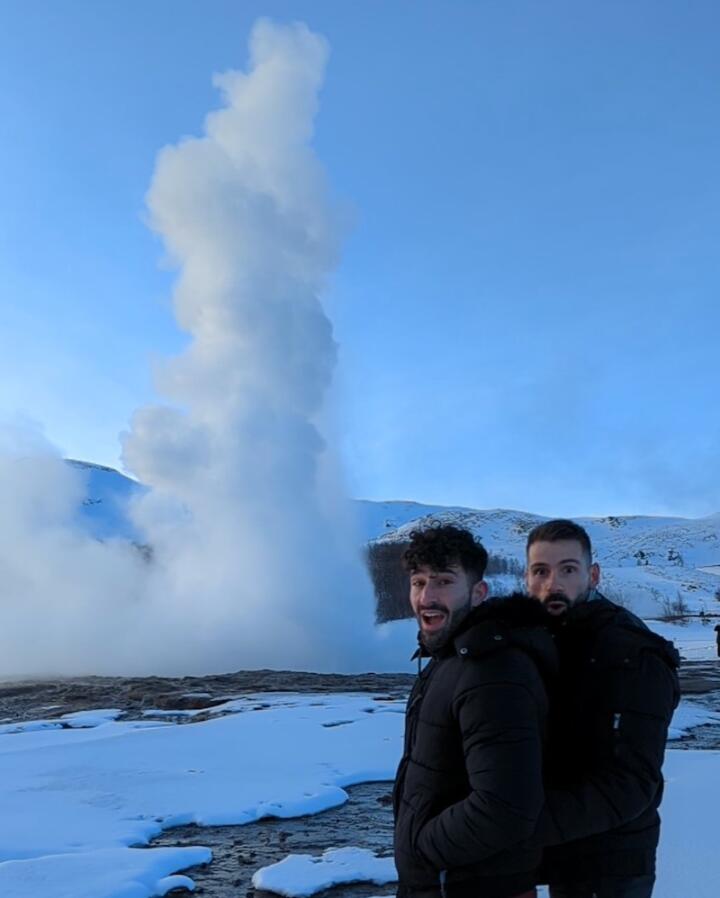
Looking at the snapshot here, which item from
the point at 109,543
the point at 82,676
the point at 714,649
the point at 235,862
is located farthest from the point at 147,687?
the point at 714,649

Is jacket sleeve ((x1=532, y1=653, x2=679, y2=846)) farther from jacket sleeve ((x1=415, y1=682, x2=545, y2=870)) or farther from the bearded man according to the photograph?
jacket sleeve ((x1=415, y1=682, x2=545, y2=870))

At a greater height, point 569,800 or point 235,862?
point 569,800

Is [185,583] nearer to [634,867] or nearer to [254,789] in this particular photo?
[254,789]

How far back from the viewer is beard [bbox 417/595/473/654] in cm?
255

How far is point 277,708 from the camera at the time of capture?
48.9 ft

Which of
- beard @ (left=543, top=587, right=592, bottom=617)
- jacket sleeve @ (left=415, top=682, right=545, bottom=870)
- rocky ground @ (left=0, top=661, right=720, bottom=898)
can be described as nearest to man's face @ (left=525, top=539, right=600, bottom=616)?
beard @ (left=543, top=587, right=592, bottom=617)

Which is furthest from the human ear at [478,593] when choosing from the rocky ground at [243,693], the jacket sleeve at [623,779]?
the rocky ground at [243,693]

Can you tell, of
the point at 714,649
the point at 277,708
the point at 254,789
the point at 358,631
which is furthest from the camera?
the point at 714,649

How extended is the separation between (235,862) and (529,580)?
4.47m

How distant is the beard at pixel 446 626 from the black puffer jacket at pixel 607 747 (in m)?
0.36

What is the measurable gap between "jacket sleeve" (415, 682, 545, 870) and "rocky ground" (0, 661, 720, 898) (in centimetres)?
349

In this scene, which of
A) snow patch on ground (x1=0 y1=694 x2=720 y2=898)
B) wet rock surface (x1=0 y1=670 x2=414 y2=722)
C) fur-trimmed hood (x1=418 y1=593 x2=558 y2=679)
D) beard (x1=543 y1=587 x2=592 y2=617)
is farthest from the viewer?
wet rock surface (x1=0 y1=670 x2=414 y2=722)

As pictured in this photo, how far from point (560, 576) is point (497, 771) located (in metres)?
0.78

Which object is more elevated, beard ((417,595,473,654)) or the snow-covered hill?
the snow-covered hill
